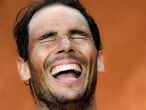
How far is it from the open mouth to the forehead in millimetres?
121

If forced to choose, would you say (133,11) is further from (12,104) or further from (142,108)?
(12,104)

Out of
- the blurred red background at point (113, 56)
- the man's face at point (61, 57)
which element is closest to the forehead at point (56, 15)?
the man's face at point (61, 57)

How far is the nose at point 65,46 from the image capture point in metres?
1.29

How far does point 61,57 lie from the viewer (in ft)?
4.22

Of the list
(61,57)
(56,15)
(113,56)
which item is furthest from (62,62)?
(113,56)

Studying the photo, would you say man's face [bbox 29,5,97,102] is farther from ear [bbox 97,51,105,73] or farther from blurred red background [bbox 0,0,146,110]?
blurred red background [bbox 0,0,146,110]

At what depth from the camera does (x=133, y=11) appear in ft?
9.81

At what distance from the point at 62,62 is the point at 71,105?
103 mm

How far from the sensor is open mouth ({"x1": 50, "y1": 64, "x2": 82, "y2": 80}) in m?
1.28

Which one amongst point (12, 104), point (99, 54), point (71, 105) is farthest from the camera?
point (12, 104)


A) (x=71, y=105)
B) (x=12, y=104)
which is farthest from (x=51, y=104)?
(x=12, y=104)

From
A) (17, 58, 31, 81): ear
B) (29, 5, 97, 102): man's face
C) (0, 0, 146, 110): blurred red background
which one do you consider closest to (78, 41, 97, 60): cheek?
(29, 5, 97, 102): man's face

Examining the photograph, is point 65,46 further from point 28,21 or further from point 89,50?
point 28,21

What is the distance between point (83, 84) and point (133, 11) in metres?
1.78
